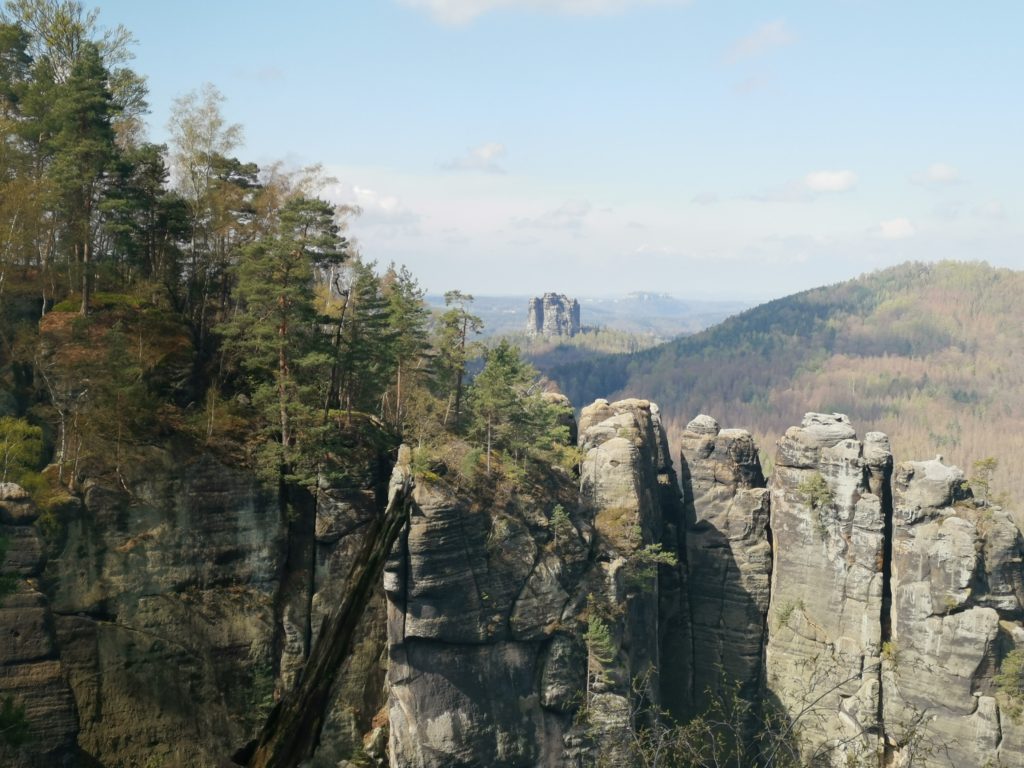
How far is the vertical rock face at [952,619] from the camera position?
37.4 meters

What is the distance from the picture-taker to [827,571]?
138 feet

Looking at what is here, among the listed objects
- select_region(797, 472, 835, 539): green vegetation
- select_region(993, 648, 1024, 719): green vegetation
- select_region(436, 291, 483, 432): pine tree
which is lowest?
select_region(993, 648, 1024, 719): green vegetation

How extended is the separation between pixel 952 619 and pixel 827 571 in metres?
5.84

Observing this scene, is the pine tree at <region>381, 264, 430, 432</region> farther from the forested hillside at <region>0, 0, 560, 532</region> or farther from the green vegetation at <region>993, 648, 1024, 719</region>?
the green vegetation at <region>993, 648, 1024, 719</region>

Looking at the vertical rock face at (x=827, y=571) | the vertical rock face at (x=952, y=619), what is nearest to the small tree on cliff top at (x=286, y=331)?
the vertical rock face at (x=827, y=571)

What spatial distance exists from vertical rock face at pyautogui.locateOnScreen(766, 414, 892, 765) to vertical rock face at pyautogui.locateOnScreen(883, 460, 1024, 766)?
1208 millimetres

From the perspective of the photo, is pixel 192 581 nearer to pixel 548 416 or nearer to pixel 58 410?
pixel 58 410

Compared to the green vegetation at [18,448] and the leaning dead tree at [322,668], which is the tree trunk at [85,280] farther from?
the leaning dead tree at [322,668]

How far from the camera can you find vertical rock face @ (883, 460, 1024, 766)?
37406 millimetres

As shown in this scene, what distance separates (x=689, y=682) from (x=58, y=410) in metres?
32.0

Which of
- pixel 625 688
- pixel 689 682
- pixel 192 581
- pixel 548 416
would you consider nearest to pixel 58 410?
pixel 192 581

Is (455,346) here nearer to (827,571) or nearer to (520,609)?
(520,609)

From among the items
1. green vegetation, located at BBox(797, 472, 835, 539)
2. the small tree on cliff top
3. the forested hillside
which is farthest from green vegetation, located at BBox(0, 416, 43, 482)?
green vegetation, located at BBox(797, 472, 835, 539)

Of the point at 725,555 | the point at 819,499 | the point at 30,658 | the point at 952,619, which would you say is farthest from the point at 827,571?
the point at 30,658
